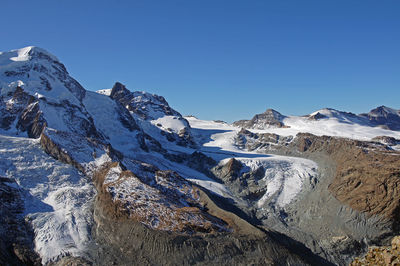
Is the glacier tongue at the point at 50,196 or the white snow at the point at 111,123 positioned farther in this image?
the white snow at the point at 111,123

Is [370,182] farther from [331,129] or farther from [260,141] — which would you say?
[331,129]

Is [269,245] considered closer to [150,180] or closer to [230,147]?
[150,180]

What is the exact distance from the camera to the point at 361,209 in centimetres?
5453

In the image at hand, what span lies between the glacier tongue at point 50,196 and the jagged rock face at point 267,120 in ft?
416

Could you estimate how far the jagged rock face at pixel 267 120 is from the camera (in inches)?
6531

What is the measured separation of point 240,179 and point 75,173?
45.8 meters

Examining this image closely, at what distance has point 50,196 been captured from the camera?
46.3m

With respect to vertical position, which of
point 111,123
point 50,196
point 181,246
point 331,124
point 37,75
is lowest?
point 181,246

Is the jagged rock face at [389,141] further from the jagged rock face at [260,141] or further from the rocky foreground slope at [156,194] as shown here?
the jagged rock face at [260,141]

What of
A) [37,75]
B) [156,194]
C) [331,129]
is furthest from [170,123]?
[156,194]

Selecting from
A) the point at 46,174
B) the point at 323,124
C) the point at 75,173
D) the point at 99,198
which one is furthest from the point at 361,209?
the point at 323,124

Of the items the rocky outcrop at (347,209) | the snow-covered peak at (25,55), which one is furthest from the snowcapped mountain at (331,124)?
the snow-covered peak at (25,55)

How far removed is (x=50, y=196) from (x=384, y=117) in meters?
204

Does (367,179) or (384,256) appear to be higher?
(384,256)
